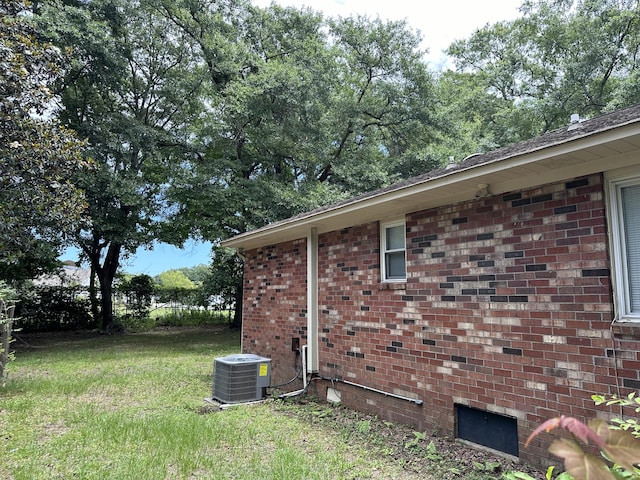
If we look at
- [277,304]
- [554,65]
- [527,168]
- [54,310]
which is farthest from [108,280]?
[554,65]

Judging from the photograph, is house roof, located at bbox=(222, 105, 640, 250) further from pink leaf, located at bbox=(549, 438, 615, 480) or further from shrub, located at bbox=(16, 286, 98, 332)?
shrub, located at bbox=(16, 286, 98, 332)

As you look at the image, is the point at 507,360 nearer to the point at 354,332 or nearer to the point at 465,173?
the point at 465,173

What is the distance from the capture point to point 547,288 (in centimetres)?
383

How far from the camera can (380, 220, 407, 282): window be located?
5504 millimetres

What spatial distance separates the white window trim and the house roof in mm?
158

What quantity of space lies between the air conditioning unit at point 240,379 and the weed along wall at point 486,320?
39.4 inches

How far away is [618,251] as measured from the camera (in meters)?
3.42

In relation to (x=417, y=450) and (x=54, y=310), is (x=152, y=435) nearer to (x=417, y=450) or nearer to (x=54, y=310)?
(x=417, y=450)

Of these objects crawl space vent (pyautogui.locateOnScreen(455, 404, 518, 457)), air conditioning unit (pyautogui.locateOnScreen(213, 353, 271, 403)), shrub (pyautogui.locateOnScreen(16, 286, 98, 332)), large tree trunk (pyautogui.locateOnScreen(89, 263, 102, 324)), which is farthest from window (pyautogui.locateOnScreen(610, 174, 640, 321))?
large tree trunk (pyautogui.locateOnScreen(89, 263, 102, 324))

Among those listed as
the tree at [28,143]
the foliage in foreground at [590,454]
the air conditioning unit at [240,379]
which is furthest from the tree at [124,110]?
the foliage in foreground at [590,454]

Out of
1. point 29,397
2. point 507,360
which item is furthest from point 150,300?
point 507,360

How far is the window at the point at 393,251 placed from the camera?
5.50m

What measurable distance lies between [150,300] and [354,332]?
16406mm

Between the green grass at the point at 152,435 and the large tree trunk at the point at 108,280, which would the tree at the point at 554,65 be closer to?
the green grass at the point at 152,435
